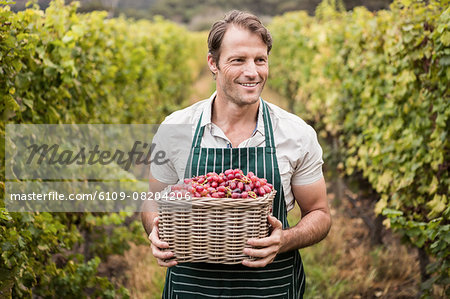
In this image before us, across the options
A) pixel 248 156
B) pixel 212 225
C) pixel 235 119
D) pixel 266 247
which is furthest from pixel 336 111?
pixel 212 225

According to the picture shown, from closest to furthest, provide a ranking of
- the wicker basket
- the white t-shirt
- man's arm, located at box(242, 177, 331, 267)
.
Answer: the wicker basket < man's arm, located at box(242, 177, 331, 267) < the white t-shirt

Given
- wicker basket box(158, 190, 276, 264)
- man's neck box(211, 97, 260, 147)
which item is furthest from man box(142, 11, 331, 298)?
wicker basket box(158, 190, 276, 264)

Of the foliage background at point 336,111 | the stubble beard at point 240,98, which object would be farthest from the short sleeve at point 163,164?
the foliage background at point 336,111

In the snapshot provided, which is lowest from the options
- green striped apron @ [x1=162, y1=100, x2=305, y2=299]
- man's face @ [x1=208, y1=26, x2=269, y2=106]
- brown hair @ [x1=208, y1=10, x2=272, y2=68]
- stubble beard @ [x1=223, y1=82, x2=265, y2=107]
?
green striped apron @ [x1=162, y1=100, x2=305, y2=299]

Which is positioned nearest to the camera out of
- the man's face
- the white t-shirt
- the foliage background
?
the man's face

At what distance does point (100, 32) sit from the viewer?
4.96 meters

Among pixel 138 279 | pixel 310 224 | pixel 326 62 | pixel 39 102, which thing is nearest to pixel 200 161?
pixel 310 224

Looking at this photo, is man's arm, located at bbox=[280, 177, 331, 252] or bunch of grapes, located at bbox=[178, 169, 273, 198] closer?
bunch of grapes, located at bbox=[178, 169, 273, 198]

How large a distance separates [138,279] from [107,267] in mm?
790

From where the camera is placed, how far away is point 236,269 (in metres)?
2.14

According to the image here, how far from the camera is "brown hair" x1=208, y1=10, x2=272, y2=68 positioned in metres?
2.11

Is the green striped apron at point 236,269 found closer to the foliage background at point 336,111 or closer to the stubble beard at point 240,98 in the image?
the stubble beard at point 240,98

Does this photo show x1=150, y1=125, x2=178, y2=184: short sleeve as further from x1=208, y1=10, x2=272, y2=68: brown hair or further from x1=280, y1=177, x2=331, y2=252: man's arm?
x1=280, y1=177, x2=331, y2=252: man's arm

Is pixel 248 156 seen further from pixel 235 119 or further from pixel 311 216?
pixel 311 216
